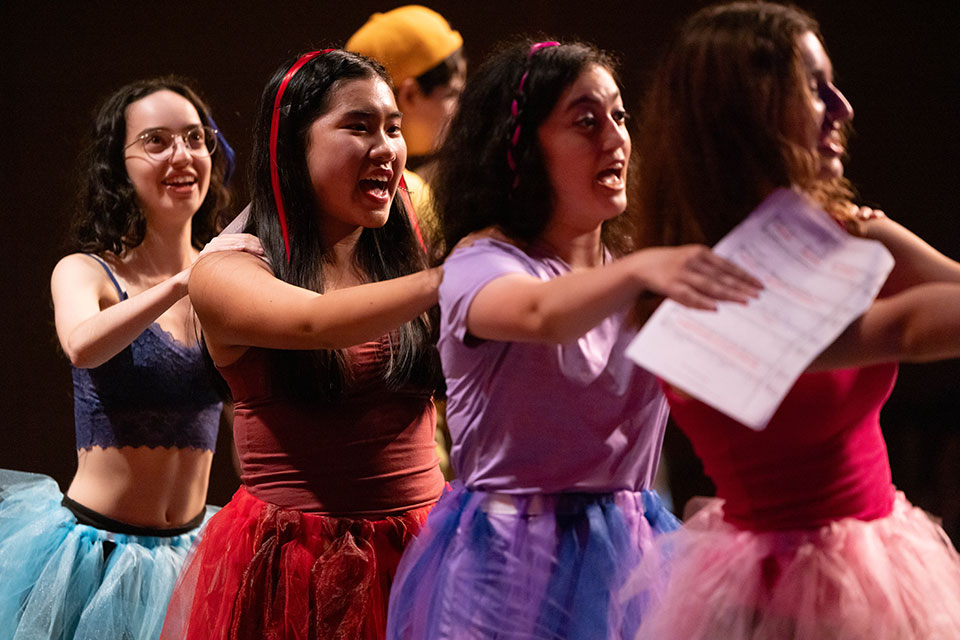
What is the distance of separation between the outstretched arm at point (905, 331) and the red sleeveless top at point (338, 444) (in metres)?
0.88

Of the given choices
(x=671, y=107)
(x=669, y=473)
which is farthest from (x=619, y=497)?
(x=669, y=473)

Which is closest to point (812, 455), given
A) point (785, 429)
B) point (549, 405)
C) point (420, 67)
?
point (785, 429)

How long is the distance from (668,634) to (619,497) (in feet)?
0.83

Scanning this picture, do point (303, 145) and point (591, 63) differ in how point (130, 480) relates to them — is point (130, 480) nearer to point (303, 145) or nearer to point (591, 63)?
point (303, 145)

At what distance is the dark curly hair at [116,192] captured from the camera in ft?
8.35

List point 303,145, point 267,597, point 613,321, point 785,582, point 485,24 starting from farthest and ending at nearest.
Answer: point 485,24
point 303,145
point 267,597
point 613,321
point 785,582

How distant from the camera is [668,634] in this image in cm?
120

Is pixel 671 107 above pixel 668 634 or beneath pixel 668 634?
above

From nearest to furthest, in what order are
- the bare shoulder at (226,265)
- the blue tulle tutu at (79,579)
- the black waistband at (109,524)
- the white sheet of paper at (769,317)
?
1. the white sheet of paper at (769,317)
2. the bare shoulder at (226,265)
3. the blue tulle tutu at (79,579)
4. the black waistband at (109,524)

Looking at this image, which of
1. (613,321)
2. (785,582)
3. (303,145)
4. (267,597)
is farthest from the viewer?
(303,145)

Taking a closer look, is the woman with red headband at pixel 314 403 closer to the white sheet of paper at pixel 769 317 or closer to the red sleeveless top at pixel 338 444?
the red sleeveless top at pixel 338 444

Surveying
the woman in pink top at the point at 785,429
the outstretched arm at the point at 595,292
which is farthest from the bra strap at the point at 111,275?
the woman in pink top at the point at 785,429

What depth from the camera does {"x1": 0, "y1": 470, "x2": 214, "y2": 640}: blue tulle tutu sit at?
225 cm

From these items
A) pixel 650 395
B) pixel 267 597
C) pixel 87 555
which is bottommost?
pixel 87 555
